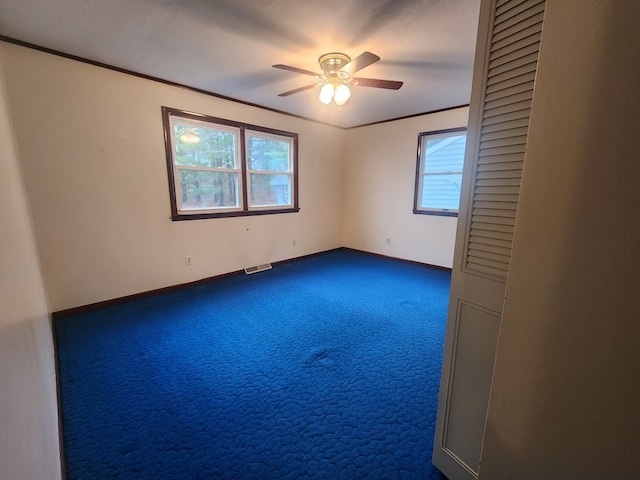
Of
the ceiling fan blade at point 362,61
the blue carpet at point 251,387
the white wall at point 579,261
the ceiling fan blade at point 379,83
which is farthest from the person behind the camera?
the ceiling fan blade at point 379,83

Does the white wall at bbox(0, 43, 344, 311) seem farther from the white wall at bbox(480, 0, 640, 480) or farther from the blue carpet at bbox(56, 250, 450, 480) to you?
the white wall at bbox(480, 0, 640, 480)

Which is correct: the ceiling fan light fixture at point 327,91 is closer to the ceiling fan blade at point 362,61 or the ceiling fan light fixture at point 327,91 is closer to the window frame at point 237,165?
the ceiling fan blade at point 362,61

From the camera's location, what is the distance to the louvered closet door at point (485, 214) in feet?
2.88

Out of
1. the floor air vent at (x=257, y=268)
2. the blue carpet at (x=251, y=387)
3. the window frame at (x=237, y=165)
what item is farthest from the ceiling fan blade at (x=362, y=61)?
the floor air vent at (x=257, y=268)

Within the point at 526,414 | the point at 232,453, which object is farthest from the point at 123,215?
the point at 526,414

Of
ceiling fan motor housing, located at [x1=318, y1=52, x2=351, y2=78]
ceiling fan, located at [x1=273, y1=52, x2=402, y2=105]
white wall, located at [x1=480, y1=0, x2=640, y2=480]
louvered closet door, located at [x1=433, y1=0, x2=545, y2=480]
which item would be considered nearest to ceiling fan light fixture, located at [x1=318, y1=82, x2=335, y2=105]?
ceiling fan, located at [x1=273, y1=52, x2=402, y2=105]

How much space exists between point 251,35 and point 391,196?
132 inches

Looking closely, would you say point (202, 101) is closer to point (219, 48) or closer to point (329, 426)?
point (219, 48)

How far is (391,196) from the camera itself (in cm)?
481

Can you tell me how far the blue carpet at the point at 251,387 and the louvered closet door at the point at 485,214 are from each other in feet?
1.33

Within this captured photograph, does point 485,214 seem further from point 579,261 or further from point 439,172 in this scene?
point 439,172

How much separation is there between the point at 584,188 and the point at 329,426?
64.4 inches

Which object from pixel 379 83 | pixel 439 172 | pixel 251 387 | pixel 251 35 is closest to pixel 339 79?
pixel 379 83

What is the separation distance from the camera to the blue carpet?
136cm
